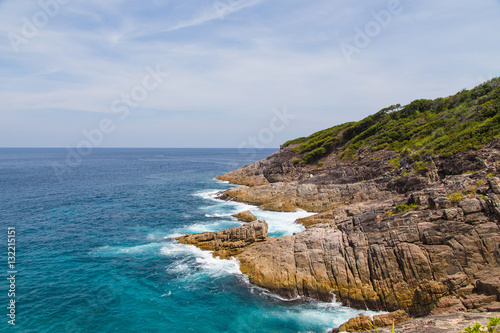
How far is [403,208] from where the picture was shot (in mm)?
27516

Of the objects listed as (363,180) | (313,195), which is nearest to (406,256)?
(313,195)

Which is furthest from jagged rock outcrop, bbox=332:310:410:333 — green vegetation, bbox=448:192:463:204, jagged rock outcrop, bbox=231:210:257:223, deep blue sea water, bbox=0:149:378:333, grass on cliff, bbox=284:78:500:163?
grass on cliff, bbox=284:78:500:163

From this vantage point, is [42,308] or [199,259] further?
[199,259]

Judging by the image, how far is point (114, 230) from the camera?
43000mm

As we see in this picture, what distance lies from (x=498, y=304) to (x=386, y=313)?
6868 mm

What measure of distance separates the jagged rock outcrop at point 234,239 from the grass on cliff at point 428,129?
29.2 metres

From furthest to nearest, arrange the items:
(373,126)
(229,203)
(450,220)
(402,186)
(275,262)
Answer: (373,126), (229,203), (402,186), (275,262), (450,220)

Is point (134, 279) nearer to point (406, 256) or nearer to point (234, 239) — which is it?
point (234, 239)

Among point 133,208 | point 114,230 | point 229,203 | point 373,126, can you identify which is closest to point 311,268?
point 114,230

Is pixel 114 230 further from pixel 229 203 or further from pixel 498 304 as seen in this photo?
pixel 498 304

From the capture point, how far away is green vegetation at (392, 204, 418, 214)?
2699 cm

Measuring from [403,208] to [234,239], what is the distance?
17880mm

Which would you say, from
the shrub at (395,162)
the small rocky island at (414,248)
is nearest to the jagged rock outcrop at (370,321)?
the small rocky island at (414,248)

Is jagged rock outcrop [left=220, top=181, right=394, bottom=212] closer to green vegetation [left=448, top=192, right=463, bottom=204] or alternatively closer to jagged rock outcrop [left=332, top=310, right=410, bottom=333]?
green vegetation [left=448, top=192, right=463, bottom=204]
